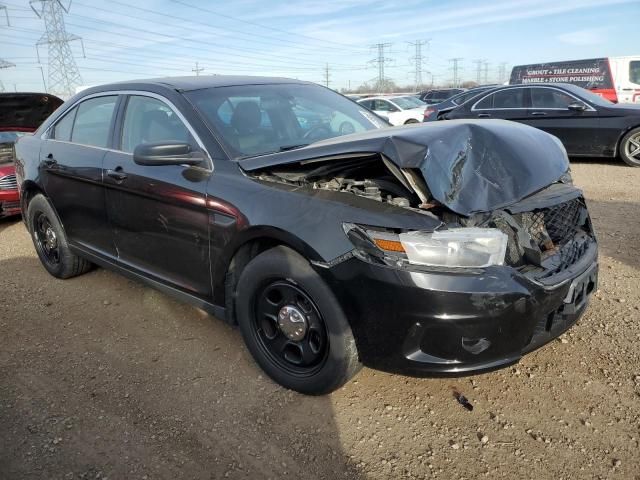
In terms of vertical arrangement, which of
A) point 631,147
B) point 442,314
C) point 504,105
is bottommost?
point 442,314

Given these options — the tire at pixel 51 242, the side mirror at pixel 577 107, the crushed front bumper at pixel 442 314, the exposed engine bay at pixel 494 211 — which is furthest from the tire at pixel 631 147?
the tire at pixel 51 242

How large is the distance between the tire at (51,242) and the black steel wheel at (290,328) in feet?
7.83

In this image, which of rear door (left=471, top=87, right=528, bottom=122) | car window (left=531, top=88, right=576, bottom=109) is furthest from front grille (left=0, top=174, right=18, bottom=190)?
car window (left=531, top=88, right=576, bottom=109)

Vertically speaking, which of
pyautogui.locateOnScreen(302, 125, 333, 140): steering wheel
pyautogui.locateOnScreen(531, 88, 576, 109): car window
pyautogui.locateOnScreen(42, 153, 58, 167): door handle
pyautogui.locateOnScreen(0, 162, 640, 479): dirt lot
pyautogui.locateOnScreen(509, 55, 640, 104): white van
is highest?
pyautogui.locateOnScreen(509, 55, 640, 104): white van

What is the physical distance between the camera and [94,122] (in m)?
3.77

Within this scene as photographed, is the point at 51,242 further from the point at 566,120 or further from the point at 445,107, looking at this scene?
the point at 445,107

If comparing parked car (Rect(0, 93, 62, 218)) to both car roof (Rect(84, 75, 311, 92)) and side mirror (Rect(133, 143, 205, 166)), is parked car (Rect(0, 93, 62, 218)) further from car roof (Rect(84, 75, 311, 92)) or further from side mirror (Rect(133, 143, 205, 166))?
side mirror (Rect(133, 143, 205, 166))

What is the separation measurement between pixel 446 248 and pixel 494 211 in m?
0.38

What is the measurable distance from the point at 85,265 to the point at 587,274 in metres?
3.95

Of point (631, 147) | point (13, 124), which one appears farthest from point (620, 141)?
point (13, 124)

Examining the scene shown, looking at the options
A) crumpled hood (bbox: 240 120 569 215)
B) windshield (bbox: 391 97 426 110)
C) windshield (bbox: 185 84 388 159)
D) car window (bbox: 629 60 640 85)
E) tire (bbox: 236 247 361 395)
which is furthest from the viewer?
windshield (bbox: 391 97 426 110)

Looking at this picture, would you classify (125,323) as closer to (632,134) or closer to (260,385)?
(260,385)

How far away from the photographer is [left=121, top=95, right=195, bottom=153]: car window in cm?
303

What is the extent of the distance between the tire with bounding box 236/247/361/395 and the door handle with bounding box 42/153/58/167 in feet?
7.54
